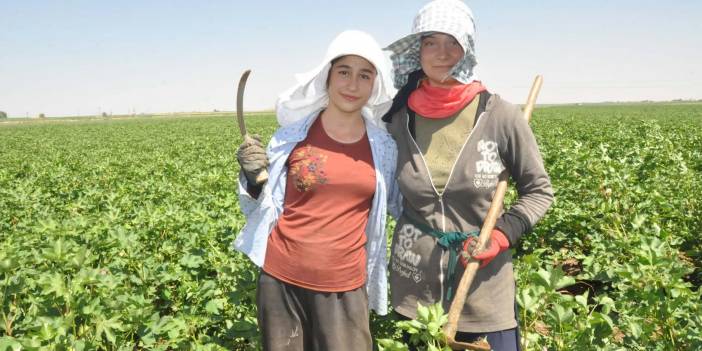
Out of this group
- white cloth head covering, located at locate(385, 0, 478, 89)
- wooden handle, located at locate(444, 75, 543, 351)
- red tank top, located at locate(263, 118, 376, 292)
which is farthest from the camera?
red tank top, located at locate(263, 118, 376, 292)

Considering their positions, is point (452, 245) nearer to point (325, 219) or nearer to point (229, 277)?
point (325, 219)

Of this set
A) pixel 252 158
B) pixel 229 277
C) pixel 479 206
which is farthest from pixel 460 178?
pixel 229 277

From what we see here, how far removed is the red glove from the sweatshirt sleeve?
0.03 metres

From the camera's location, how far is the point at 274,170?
2.03m

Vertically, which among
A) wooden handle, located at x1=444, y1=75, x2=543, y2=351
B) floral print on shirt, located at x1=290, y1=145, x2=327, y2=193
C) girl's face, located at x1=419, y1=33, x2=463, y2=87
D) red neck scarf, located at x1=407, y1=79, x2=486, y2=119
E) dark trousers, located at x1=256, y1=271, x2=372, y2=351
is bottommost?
dark trousers, located at x1=256, y1=271, x2=372, y2=351

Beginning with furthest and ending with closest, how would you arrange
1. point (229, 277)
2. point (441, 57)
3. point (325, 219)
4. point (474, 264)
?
point (229, 277), point (325, 219), point (441, 57), point (474, 264)

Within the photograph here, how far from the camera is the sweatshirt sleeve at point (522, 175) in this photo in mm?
1698

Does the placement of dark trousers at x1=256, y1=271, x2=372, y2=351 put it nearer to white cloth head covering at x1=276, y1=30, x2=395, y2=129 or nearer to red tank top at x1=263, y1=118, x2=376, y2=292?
red tank top at x1=263, y1=118, x2=376, y2=292

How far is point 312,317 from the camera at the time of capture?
6.48 ft

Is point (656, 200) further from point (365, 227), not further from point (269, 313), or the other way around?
point (269, 313)

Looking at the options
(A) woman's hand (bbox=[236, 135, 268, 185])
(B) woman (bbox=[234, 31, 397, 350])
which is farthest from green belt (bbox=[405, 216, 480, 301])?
(A) woman's hand (bbox=[236, 135, 268, 185])

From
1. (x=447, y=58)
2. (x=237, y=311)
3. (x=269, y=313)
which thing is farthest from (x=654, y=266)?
(x=237, y=311)

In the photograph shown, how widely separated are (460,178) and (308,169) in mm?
597

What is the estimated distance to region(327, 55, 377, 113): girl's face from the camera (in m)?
1.93
